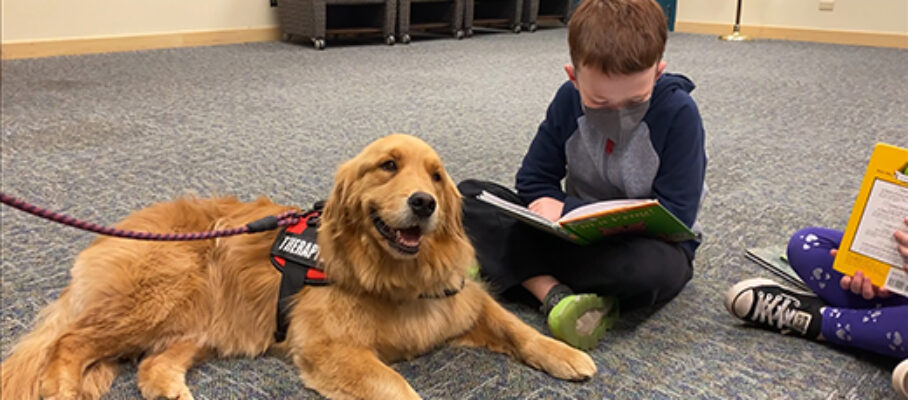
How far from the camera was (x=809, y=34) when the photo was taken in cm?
758

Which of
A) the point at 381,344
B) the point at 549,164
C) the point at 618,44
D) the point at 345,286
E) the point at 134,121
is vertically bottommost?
the point at 134,121

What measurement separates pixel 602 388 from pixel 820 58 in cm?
579

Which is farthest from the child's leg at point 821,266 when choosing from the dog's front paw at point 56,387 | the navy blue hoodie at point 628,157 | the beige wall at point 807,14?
the beige wall at point 807,14

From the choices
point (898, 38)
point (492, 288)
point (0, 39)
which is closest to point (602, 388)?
point (492, 288)

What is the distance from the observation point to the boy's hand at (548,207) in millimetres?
1749

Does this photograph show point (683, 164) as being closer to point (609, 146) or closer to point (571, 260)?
point (609, 146)

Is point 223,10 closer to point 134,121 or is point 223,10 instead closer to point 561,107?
point 134,121

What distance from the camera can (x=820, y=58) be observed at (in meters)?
6.18

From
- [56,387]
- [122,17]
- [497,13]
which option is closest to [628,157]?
[56,387]

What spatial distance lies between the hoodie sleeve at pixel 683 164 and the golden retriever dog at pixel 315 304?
448 mm

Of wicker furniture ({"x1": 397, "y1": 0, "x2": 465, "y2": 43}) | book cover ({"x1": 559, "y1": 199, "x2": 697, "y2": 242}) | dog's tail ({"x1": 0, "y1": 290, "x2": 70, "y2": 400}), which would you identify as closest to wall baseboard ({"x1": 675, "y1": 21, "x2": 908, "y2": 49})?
wicker furniture ({"x1": 397, "y1": 0, "x2": 465, "y2": 43})

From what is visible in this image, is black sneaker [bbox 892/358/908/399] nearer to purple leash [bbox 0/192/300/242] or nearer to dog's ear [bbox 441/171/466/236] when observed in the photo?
dog's ear [bbox 441/171/466/236]

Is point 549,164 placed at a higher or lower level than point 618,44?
lower

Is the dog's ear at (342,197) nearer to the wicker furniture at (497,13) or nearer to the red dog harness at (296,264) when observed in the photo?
the red dog harness at (296,264)
